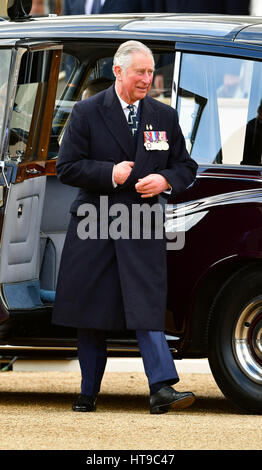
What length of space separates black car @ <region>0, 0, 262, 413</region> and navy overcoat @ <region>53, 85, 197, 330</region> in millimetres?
179

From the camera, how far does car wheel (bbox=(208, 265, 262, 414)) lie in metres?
6.91

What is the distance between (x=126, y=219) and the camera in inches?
266

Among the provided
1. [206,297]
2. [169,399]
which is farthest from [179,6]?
[169,399]

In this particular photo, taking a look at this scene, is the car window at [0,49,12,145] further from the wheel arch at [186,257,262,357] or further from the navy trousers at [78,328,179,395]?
the wheel arch at [186,257,262,357]

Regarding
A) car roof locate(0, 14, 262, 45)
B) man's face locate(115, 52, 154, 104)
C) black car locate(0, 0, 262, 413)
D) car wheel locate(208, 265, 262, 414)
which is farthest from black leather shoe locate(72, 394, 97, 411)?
car roof locate(0, 14, 262, 45)

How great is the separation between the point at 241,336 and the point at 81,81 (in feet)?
6.22

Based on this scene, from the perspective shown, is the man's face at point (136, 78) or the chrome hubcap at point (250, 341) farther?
the chrome hubcap at point (250, 341)

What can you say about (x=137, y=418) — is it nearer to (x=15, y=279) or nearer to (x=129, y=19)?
(x=15, y=279)

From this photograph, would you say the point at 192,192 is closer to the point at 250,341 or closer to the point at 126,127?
the point at 126,127

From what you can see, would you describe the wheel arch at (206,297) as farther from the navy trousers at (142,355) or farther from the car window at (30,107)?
the car window at (30,107)

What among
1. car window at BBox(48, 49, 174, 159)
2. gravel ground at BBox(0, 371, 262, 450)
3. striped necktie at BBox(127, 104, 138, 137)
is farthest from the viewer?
car window at BBox(48, 49, 174, 159)

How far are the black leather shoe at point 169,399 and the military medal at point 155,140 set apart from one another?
119 centimetres

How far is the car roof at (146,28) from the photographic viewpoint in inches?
275

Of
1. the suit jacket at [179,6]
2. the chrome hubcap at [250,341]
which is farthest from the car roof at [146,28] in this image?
the suit jacket at [179,6]
